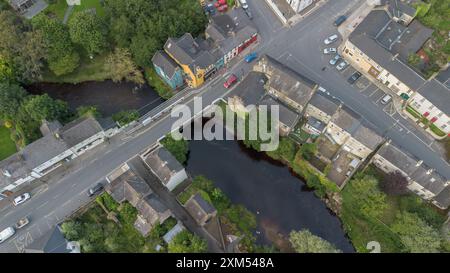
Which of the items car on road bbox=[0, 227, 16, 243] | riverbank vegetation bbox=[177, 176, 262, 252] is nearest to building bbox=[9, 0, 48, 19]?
car on road bbox=[0, 227, 16, 243]

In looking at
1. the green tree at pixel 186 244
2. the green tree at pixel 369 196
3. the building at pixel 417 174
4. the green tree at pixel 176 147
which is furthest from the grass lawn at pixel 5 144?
the building at pixel 417 174

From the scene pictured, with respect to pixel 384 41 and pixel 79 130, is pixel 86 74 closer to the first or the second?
pixel 79 130

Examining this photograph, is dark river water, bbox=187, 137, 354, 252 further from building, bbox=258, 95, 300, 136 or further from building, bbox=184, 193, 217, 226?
building, bbox=258, 95, 300, 136

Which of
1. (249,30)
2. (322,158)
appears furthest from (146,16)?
(322,158)

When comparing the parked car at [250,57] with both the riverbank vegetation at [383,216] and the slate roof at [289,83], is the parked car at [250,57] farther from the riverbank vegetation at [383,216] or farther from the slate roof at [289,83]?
the riverbank vegetation at [383,216]
